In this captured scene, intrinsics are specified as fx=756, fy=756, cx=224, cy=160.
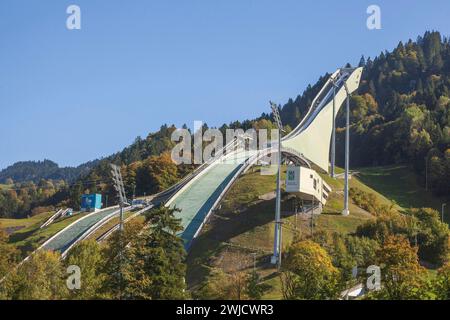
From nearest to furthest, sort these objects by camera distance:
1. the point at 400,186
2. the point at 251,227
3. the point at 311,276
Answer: the point at 311,276
the point at 251,227
the point at 400,186

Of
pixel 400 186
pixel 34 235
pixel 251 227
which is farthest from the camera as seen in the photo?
pixel 400 186

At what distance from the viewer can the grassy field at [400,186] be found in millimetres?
78819

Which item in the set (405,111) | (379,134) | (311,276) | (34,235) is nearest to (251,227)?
(34,235)

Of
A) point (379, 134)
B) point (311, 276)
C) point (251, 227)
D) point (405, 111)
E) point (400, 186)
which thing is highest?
point (405, 111)

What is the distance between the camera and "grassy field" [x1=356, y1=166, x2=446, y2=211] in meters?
78.8

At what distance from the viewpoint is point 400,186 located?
87438 mm

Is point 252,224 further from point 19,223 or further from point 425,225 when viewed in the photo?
point 19,223

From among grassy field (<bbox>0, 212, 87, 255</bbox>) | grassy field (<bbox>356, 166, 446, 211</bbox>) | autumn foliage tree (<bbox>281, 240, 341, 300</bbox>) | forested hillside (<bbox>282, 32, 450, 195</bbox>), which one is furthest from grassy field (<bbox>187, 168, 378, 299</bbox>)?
forested hillside (<bbox>282, 32, 450, 195</bbox>)

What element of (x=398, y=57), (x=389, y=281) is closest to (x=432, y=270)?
(x=389, y=281)

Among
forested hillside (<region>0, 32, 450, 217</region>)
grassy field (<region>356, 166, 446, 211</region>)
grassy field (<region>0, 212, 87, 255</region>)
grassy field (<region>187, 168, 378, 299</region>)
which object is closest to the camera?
grassy field (<region>187, 168, 378, 299</region>)

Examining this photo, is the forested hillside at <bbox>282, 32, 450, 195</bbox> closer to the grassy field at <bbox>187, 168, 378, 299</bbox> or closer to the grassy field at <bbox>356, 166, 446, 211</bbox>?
the grassy field at <bbox>356, 166, 446, 211</bbox>

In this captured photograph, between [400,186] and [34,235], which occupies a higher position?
[400,186]

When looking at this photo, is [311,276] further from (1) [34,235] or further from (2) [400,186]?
(2) [400,186]

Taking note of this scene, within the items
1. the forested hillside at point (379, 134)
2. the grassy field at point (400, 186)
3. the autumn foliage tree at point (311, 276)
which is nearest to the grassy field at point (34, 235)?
the forested hillside at point (379, 134)
